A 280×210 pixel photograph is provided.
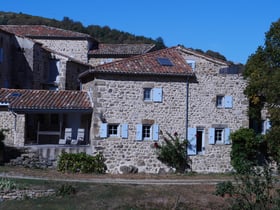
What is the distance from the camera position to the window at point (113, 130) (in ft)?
95.3

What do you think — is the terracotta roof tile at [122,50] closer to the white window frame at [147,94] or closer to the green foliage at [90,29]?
the white window frame at [147,94]

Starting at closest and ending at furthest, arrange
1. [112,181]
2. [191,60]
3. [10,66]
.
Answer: [112,181], [191,60], [10,66]

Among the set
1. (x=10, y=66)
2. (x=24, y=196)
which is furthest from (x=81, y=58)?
(x=24, y=196)

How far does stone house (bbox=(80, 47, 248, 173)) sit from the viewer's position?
29.2m

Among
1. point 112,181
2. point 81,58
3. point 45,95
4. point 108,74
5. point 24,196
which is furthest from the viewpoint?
point 81,58

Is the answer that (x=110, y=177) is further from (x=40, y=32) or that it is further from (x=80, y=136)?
(x=40, y=32)

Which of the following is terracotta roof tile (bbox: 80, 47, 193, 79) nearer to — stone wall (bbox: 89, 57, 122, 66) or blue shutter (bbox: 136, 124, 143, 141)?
blue shutter (bbox: 136, 124, 143, 141)

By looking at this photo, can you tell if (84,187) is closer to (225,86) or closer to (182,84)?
(182,84)

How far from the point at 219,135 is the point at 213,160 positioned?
4.98ft

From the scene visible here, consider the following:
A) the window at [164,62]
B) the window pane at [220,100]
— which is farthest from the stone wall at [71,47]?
the window pane at [220,100]

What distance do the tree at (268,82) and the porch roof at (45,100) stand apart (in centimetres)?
960

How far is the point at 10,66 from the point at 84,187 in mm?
20031

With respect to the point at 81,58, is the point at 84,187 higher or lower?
lower

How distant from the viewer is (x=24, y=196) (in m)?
21.3
